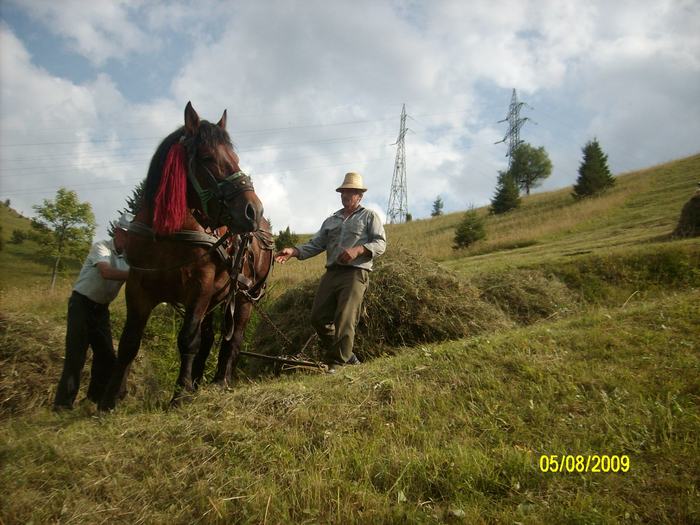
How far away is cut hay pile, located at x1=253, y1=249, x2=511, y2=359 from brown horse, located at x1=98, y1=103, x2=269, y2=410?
114 inches

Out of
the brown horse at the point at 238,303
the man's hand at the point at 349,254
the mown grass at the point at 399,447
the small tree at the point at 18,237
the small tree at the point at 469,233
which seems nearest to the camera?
the mown grass at the point at 399,447

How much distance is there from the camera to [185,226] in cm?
364

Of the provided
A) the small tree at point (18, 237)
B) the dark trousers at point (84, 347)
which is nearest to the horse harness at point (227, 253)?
the dark trousers at point (84, 347)

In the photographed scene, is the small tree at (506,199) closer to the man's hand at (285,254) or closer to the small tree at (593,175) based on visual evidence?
the small tree at (593,175)

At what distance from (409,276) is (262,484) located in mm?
4597

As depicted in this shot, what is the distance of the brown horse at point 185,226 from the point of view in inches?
137

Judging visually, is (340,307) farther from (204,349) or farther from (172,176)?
(172,176)

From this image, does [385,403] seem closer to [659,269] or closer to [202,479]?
[202,479]

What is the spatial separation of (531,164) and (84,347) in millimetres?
68328

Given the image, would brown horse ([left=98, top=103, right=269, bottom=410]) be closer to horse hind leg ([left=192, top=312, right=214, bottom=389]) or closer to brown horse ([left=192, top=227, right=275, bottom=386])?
brown horse ([left=192, top=227, right=275, bottom=386])

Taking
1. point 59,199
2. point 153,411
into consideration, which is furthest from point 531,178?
point 153,411

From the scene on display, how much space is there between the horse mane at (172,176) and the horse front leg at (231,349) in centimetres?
171

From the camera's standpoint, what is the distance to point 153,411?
3.54 m

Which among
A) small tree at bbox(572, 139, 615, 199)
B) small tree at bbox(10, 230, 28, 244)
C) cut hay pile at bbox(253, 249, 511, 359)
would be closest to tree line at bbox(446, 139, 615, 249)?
small tree at bbox(572, 139, 615, 199)
